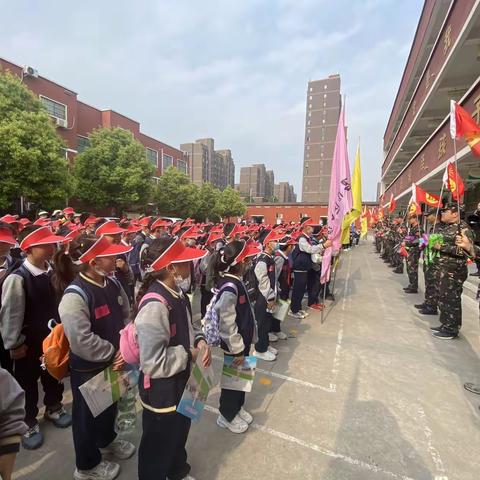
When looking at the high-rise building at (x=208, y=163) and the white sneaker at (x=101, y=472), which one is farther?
the high-rise building at (x=208, y=163)

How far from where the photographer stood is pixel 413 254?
29.7ft

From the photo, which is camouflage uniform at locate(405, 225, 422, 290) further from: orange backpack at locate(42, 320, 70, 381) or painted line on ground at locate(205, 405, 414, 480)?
orange backpack at locate(42, 320, 70, 381)

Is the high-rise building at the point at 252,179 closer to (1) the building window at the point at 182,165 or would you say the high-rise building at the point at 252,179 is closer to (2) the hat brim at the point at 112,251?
(1) the building window at the point at 182,165

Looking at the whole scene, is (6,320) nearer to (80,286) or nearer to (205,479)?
(80,286)

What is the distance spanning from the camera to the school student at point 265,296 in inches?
167

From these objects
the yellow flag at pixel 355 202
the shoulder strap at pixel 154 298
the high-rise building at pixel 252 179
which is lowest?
the shoulder strap at pixel 154 298

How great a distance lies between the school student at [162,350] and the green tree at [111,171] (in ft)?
77.0

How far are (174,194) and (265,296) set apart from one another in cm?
2923

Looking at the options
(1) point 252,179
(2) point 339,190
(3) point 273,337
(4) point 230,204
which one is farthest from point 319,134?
(3) point 273,337

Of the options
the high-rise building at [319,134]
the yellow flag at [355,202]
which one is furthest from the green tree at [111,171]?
the high-rise building at [319,134]

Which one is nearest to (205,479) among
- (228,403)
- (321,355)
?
(228,403)

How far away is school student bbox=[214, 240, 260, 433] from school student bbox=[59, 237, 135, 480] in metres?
0.94

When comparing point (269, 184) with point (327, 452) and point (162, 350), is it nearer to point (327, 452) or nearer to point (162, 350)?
point (327, 452)

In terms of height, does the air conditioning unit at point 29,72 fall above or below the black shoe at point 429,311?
above
